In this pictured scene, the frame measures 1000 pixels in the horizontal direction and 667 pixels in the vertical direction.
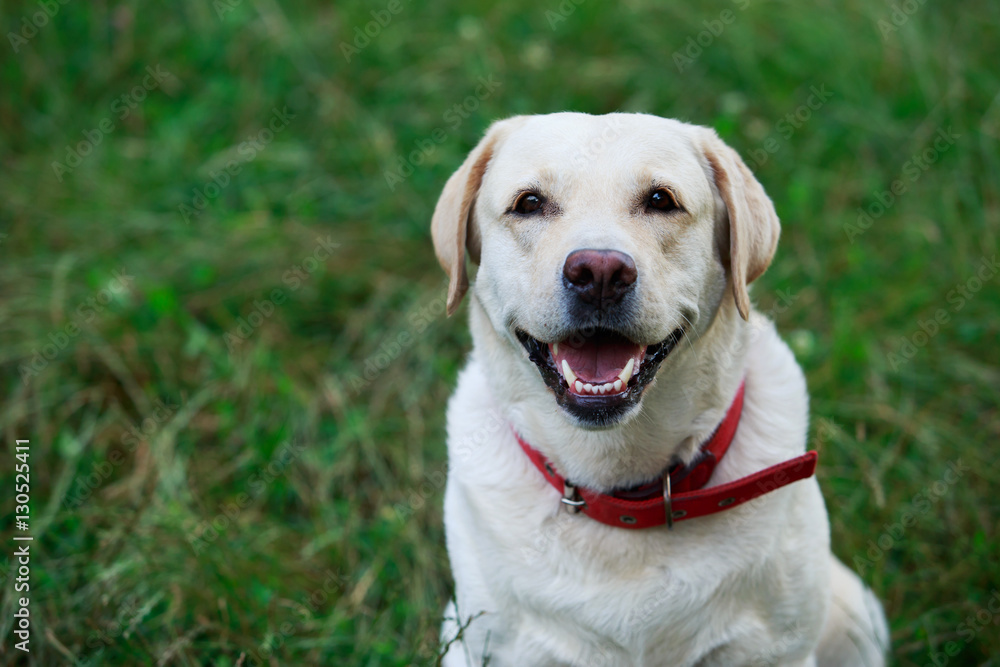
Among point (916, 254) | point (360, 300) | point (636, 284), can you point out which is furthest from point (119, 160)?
point (916, 254)

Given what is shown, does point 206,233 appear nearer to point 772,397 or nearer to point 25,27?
point 25,27

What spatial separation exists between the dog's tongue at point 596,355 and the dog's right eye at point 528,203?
0.40 metres

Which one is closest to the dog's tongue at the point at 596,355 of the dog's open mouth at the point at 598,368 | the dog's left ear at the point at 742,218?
the dog's open mouth at the point at 598,368

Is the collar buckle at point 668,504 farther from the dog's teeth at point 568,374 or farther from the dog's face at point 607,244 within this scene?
the dog's teeth at point 568,374

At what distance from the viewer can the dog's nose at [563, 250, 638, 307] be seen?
215cm

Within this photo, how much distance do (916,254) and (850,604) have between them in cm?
221

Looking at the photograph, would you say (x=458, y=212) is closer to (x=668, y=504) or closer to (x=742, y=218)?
(x=742, y=218)

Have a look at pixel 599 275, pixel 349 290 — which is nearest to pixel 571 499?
pixel 599 275

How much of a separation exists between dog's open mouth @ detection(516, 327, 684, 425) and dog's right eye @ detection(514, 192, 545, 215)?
1.14 feet

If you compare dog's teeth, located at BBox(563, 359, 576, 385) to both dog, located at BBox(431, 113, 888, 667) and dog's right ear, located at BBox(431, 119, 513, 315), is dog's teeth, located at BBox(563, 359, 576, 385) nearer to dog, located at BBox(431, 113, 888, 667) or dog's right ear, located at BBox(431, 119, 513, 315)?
dog, located at BBox(431, 113, 888, 667)

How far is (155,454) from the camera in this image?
3.80 metres

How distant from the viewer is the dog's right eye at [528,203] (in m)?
2.45

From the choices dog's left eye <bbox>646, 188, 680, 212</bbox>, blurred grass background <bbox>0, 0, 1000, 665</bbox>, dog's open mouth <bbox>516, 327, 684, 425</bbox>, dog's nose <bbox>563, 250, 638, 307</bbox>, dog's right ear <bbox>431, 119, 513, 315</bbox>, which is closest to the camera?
dog's nose <bbox>563, 250, 638, 307</bbox>

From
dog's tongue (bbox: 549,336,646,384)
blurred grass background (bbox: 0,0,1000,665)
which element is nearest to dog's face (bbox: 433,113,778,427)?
dog's tongue (bbox: 549,336,646,384)
